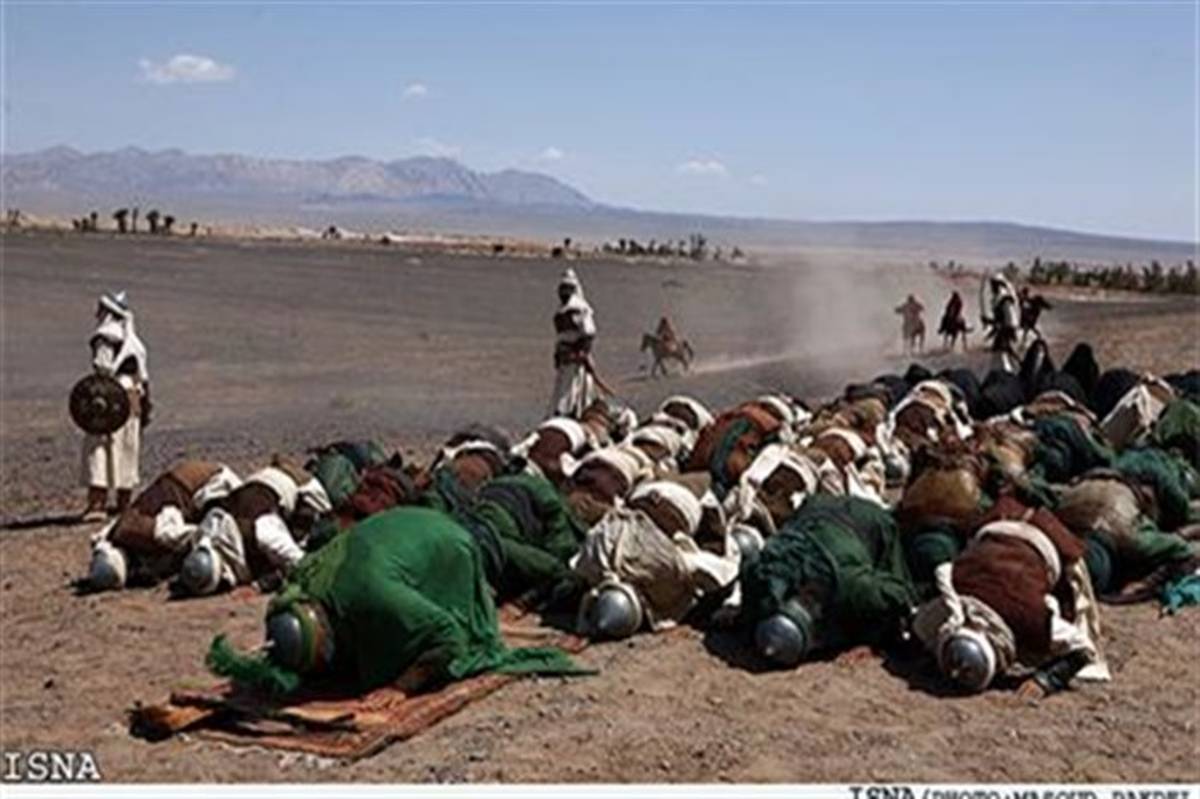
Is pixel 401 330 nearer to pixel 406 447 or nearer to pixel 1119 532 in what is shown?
pixel 406 447

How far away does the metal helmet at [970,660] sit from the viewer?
9.45m

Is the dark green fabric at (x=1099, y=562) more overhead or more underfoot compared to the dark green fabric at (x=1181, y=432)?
more underfoot

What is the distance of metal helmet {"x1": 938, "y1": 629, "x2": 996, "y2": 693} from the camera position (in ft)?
31.0

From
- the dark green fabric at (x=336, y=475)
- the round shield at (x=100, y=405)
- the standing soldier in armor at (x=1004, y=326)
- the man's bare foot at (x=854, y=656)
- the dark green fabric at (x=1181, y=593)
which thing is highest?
the standing soldier in armor at (x=1004, y=326)

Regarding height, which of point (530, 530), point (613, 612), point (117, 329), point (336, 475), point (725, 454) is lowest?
point (613, 612)

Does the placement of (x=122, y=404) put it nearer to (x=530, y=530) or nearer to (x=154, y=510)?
(x=154, y=510)

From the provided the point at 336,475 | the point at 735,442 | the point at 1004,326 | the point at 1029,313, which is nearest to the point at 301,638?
the point at 336,475

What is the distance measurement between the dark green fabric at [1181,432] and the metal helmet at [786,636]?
6219 millimetres

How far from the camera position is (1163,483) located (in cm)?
1333

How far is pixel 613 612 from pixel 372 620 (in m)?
1.84

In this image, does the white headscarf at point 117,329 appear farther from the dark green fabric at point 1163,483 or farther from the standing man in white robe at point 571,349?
the dark green fabric at point 1163,483

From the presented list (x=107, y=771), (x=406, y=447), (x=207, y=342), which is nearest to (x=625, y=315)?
(x=207, y=342)

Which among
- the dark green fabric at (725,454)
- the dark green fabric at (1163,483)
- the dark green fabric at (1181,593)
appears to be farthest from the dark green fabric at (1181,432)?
the dark green fabric at (725,454)

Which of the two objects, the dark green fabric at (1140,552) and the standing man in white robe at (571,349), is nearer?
the dark green fabric at (1140,552)
